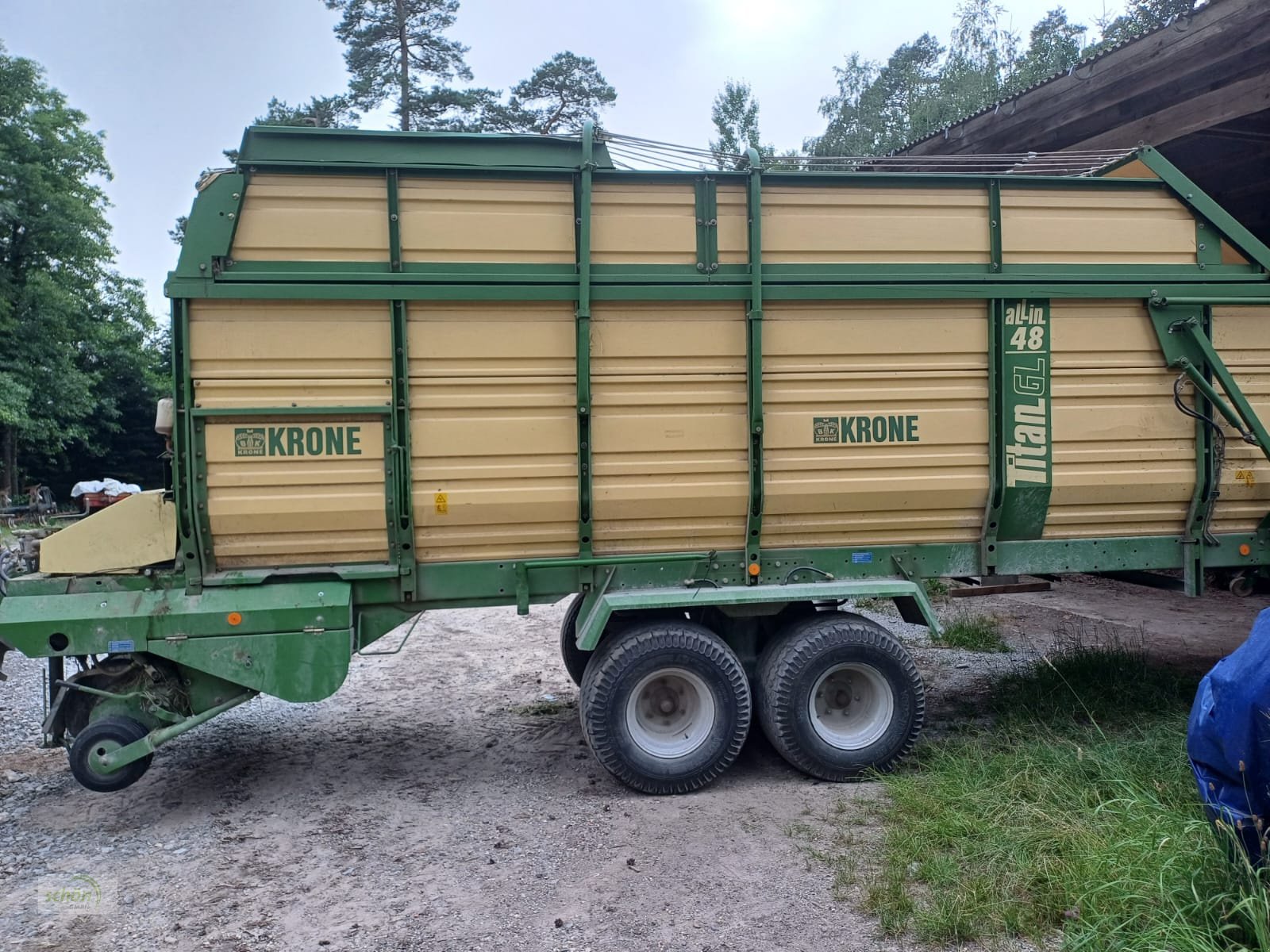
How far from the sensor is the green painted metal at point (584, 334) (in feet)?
15.5

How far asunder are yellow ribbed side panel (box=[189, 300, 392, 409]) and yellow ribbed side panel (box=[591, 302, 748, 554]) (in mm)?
1126

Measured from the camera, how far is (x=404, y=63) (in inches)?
824

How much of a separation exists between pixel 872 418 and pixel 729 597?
1.25m

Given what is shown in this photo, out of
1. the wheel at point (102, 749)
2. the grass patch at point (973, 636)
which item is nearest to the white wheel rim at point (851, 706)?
the grass patch at point (973, 636)

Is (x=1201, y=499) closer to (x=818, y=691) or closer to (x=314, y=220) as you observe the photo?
(x=818, y=691)

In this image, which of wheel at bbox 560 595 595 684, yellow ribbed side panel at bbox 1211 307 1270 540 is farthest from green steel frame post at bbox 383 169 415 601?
yellow ribbed side panel at bbox 1211 307 1270 540

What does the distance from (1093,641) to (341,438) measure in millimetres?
6164

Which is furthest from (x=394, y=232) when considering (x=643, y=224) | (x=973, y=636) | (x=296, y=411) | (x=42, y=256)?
(x=42, y=256)

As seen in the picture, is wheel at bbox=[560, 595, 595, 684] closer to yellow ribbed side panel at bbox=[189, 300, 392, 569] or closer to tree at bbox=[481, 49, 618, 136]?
yellow ribbed side panel at bbox=[189, 300, 392, 569]

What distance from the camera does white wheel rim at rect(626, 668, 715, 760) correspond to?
188 inches

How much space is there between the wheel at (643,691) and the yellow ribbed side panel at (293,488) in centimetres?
138

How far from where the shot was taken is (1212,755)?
313 cm

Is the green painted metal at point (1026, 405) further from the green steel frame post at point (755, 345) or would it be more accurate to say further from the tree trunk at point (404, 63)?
the tree trunk at point (404, 63)

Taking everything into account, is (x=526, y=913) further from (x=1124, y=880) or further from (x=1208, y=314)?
(x=1208, y=314)
